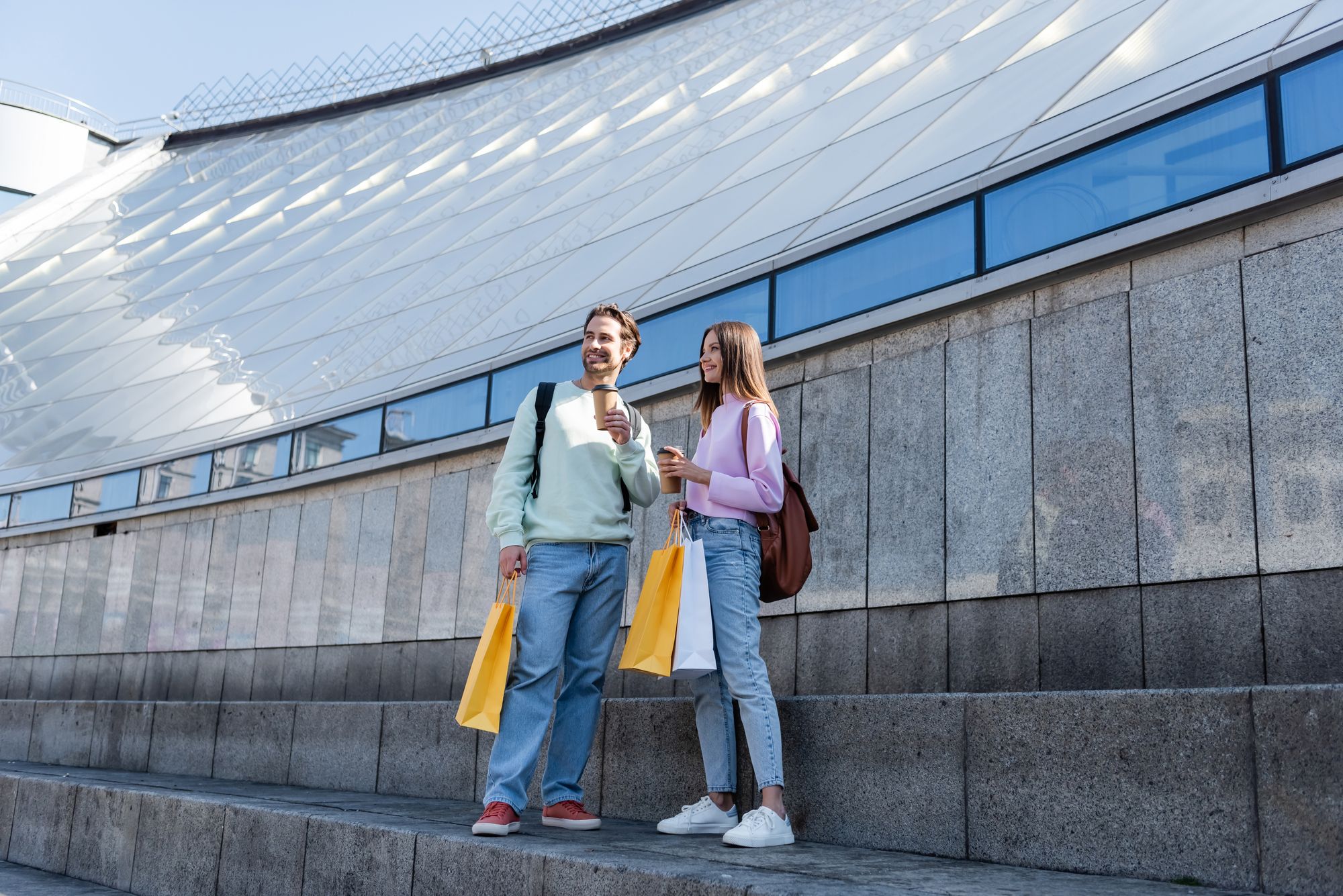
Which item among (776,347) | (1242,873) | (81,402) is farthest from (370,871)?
(81,402)

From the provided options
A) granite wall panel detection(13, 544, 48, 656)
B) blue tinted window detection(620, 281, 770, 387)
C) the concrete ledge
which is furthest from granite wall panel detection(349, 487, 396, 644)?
the concrete ledge

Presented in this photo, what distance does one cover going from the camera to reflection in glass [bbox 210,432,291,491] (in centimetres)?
1047

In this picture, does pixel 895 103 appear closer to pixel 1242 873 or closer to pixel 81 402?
pixel 1242 873

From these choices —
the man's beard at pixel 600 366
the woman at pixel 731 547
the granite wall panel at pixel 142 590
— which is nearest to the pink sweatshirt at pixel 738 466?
the woman at pixel 731 547

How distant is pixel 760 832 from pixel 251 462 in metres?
7.96

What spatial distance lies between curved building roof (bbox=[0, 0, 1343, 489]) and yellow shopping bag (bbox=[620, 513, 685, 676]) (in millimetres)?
3101

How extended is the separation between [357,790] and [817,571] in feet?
9.42

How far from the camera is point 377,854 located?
4.58 metres

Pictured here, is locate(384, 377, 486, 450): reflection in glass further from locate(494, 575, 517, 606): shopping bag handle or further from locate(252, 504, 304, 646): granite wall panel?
locate(494, 575, 517, 606): shopping bag handle

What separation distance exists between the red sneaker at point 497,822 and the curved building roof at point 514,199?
398 centimetres

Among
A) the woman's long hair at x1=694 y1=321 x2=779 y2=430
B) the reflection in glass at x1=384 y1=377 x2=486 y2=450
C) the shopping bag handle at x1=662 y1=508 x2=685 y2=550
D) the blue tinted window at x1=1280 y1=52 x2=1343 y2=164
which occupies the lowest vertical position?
the shopping bag handle at x1=662 y1=508 x2=685 y2=550

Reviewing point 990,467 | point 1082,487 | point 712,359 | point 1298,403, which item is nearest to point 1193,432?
point 1298,403

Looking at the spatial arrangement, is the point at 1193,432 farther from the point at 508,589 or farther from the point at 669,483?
the point at 508,589

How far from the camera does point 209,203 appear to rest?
63.0 feet
